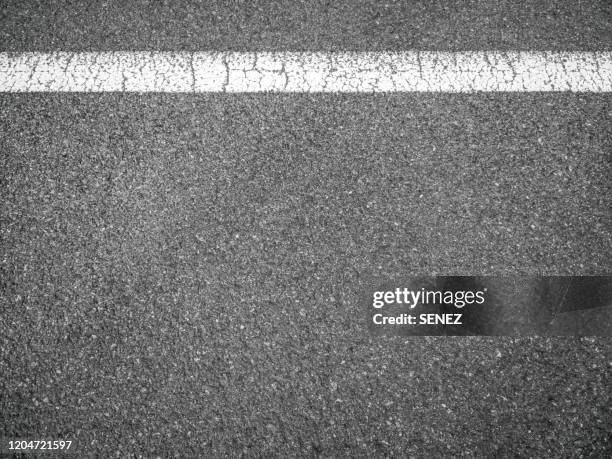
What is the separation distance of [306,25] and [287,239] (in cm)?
114

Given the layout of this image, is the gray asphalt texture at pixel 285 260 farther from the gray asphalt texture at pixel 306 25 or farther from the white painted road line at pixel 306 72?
the gray asphalt texture at pixel 306 25

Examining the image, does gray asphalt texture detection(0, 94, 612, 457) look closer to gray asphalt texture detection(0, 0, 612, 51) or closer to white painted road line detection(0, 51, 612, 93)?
white painted road line detection(0, 51, 612, 93)

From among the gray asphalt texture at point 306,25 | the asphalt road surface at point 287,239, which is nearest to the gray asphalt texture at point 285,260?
the asphalt road surface at point 287,239

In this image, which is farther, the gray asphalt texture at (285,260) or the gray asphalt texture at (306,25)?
the gray asphalt texture at (306,25)

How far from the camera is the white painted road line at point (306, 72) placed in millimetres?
2189

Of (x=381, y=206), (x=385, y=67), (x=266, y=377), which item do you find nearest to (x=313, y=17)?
(x=385, y=67)

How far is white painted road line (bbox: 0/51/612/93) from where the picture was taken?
2.19m

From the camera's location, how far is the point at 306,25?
7.61ft

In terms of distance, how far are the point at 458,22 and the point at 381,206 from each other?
3.59 feet

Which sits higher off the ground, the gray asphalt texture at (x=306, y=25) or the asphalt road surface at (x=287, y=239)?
the gray asphalt texture at (x=306, y=25)

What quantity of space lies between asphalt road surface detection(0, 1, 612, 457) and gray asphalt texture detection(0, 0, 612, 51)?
0.04 ft

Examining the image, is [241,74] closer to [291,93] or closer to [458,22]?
[291,93]

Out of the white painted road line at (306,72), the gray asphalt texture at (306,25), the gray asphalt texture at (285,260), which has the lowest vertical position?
the gray asphalt texture at (285,260)

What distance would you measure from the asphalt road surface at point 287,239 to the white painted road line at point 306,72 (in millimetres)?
66
